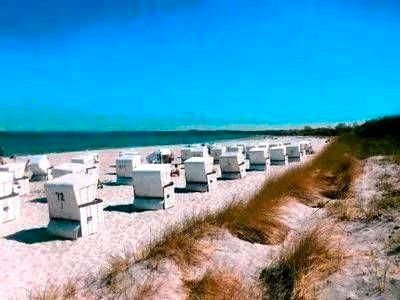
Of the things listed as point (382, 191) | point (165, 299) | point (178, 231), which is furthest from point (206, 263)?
point (382, 191)

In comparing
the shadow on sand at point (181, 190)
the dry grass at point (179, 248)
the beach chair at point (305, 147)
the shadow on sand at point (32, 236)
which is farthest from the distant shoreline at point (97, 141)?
the dry grass at point (179, 248)

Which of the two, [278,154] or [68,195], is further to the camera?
[278,154]

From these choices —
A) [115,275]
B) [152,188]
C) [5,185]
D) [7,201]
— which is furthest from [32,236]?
[115,275]

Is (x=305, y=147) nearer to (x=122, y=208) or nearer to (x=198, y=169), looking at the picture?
(x=198, y=169)

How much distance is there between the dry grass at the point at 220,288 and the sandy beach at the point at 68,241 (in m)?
2.30

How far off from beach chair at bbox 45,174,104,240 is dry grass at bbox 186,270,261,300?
479 centimetres

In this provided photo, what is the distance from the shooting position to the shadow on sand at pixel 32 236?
10.9 m

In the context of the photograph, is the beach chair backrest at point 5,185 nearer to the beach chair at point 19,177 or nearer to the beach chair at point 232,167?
the beach chair at point 19,177

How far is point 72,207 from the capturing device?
11250 millimetres

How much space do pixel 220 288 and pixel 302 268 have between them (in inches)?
46.3

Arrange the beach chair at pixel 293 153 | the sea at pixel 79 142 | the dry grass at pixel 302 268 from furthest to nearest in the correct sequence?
the sea at pixel 79 142 < the beach chair at pixel 293 153 < the dry grass at pixel 302 268

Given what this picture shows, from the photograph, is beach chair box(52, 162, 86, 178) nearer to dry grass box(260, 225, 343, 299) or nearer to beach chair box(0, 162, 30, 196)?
beach chair box(0, 162, 30, 196)

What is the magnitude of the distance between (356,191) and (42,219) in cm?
786

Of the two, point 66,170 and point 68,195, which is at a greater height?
point 66,170
